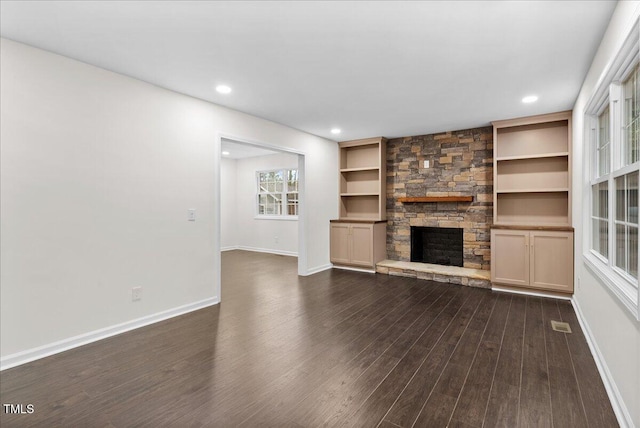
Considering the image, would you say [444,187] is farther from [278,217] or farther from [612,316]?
[278,217]

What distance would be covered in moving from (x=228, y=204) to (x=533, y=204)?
22.9 ft

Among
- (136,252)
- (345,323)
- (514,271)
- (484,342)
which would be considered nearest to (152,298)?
(136,252)

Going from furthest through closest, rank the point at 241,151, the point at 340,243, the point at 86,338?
the point at 241,151, the point at 340,243, the point at 86,338

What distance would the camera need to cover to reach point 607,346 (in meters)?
2.22

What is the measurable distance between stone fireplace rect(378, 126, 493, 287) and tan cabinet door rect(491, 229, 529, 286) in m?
0.29

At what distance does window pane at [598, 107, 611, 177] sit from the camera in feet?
8.88

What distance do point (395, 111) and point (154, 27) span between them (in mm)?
2985

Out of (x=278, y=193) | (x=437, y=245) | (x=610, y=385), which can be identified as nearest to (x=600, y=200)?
(x=610, y=385)

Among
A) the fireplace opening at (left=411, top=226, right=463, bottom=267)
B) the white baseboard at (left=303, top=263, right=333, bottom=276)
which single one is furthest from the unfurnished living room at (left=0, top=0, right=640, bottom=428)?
the white baseboard at (left=303, top=263, right=333, bottom=276)

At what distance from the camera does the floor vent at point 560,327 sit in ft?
10.2

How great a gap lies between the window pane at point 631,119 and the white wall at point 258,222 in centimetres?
609

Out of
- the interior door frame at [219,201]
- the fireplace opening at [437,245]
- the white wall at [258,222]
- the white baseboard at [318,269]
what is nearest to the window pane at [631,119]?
the fireplace opening at [437,245]

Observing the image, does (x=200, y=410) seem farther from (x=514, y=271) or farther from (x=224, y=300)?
(x=514, y=271)

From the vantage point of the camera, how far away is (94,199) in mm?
2895
